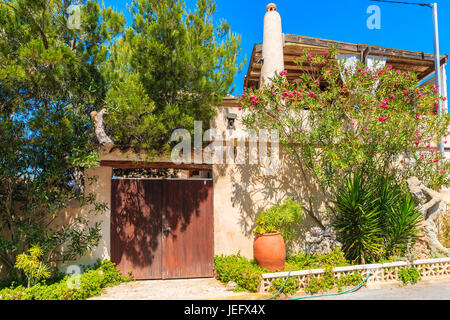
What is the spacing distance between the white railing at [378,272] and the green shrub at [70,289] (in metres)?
3.38

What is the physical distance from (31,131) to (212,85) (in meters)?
3.86

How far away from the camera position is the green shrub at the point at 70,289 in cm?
585

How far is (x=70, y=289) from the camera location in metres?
6.16

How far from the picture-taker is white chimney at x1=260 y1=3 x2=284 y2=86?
960 centimetres

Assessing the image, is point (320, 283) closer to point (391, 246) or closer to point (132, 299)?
point (391, 246)

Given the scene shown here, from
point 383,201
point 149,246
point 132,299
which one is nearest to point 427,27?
point 383,201

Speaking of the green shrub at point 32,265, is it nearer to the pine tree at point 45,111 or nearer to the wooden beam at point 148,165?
the pine tree at point 45,111

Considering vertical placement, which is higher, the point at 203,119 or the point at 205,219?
the point at 203,119

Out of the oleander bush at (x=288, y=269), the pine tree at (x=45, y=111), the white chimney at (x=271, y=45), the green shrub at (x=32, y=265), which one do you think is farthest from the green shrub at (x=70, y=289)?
the white chimney at (x=271, y=45)

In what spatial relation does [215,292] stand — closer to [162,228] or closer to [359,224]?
[162,228]

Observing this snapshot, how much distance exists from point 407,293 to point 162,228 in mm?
5562

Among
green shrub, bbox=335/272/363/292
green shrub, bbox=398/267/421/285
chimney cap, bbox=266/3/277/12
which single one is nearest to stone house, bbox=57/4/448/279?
green shrub, bbox=335/272/363/292

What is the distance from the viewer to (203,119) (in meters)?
7.87

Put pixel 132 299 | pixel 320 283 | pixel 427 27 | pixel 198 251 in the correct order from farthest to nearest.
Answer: pixel 427 27 → pixel 198 251 → pixel 320 283 → pixel 132 299
